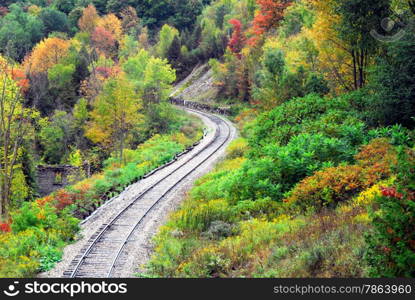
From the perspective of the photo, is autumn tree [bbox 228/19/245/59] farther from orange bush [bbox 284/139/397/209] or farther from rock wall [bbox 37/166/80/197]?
orange bush [bbox 284/139/397/209]

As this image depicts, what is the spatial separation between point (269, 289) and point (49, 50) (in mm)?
73921

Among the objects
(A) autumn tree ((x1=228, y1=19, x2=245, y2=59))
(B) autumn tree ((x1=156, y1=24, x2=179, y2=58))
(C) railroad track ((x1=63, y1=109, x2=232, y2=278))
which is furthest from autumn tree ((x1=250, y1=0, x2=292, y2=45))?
(B) autumn tree ((x1=156, y1=24, x2=179, y2=58))

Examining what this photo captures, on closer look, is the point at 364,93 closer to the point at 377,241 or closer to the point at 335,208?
the point at 335,208

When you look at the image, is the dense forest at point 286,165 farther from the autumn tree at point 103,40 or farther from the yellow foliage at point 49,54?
the autumn tree at point 103,40

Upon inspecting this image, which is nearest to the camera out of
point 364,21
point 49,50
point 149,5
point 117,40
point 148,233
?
point 148,233

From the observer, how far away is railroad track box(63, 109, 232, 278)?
1550 centimetres

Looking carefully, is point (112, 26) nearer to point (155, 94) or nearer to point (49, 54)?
point (49, 54)

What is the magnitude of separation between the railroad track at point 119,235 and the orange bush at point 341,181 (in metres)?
6.49

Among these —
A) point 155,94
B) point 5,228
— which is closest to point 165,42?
point 155,94

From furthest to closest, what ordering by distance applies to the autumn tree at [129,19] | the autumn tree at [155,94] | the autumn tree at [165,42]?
the autumn tree at [129,19], the autumn tree at [165,42], the autumn tree at [155,94]

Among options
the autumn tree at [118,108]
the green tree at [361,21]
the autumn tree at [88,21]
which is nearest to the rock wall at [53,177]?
the autumn tree at [118,108]

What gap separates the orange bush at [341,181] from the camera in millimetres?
15234

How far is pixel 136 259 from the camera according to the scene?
16219mm

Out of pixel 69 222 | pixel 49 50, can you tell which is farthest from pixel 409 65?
pixel 49 50
